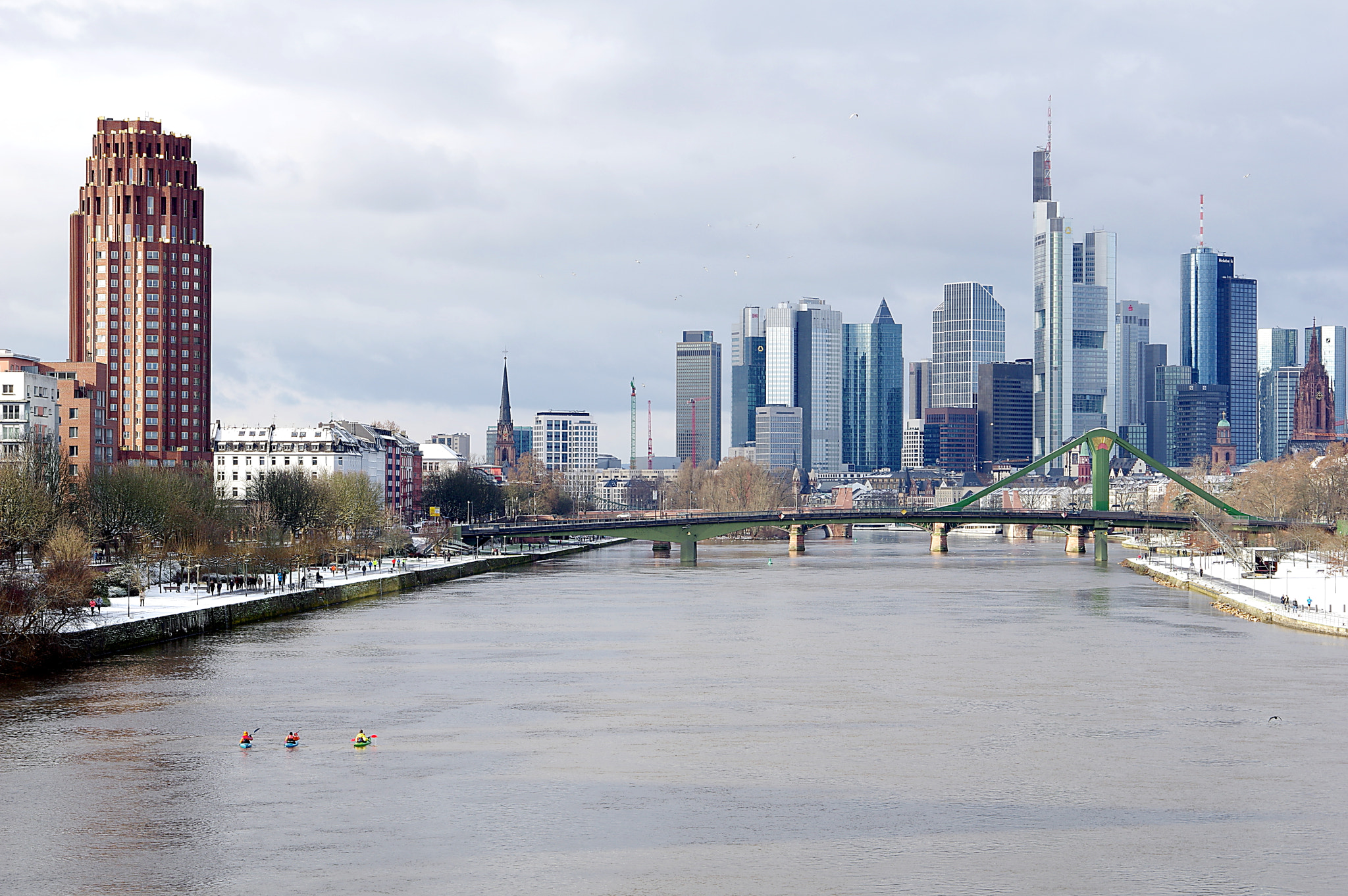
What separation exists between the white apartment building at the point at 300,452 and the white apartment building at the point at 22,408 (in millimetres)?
34891

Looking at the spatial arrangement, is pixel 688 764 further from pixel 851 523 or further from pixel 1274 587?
pixel 851 523

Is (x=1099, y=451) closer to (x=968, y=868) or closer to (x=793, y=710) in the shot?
(x=793, y=710)

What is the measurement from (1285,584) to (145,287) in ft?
291

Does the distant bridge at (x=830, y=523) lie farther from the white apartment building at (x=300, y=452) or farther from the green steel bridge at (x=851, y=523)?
the white apartment building at (x=300, y=452)

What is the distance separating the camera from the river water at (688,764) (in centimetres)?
2181

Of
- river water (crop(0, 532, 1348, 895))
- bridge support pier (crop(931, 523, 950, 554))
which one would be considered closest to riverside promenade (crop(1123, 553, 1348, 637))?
river water (crop(0, 532, 1348, 895))

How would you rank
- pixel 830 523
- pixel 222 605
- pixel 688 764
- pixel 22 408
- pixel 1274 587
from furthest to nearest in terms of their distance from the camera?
pixel 830 523, pixel 22 408, pixel 1274 587, pixel 222 605, pixel 688 764

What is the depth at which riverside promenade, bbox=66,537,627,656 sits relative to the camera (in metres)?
45.9

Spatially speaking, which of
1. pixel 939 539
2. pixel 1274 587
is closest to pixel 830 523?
pixel 939 539

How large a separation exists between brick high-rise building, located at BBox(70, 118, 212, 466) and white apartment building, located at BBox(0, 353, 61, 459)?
24027 mm

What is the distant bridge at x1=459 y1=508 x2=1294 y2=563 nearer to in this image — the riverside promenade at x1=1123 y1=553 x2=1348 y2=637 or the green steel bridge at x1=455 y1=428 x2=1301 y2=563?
the green steel bridge at x1=455 y1=428 x2=1301 y2=563

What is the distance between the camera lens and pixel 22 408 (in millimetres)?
92812

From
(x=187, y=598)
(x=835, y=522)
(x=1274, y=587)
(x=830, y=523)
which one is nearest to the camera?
(x=187, y=598)

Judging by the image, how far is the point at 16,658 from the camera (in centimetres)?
4012
